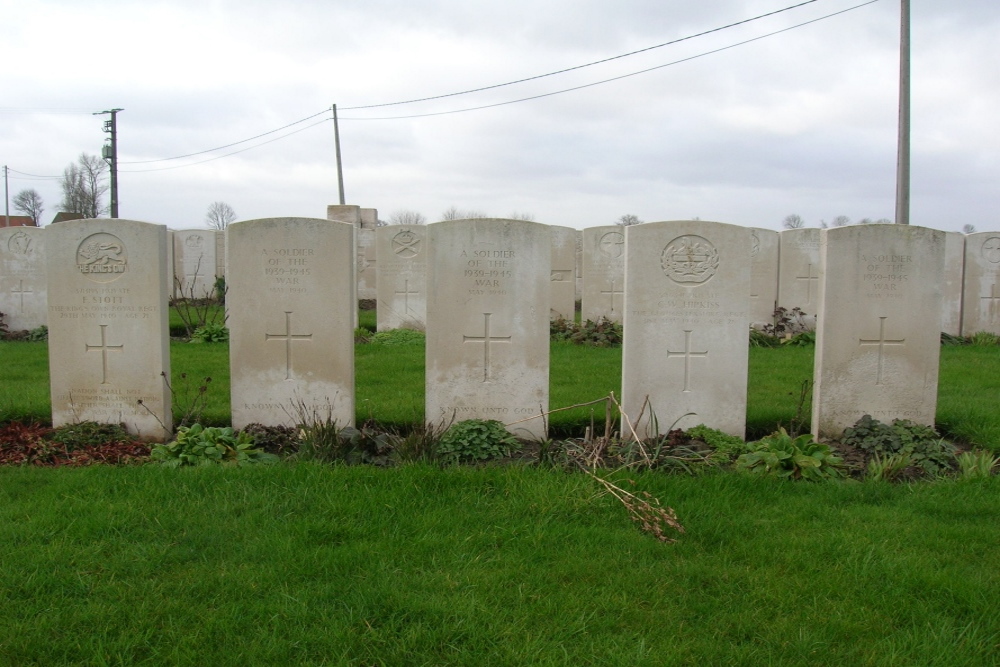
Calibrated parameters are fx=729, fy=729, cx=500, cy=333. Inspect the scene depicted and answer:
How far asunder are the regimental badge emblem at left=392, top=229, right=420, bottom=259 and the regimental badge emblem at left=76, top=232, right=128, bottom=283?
6.14 m

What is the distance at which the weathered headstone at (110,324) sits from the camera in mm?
5477

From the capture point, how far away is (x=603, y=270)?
39.1 feet

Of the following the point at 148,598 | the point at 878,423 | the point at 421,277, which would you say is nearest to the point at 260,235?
the point at 148,598

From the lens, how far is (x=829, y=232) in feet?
18.6

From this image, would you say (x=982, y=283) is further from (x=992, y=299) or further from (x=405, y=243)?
(x=405, y=243)

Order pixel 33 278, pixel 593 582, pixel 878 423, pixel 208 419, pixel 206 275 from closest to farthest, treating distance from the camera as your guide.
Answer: pixel 593 582, pixel 878 423, pixel 208 419, pixel 33 278, pixel 206 275

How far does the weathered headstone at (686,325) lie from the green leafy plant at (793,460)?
837 millimetres

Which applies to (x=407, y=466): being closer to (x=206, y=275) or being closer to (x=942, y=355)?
(x=942, y=355)

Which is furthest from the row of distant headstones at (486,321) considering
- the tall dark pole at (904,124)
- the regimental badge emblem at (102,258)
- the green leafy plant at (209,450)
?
the tall dark pole at (904,124)

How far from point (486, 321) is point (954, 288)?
9.17 meters

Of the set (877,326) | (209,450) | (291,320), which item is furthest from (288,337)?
(877,326)

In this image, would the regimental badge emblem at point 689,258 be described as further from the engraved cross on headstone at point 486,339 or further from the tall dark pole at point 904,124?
the tall dark pole at point 904,124

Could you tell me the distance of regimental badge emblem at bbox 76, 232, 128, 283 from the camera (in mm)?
5473

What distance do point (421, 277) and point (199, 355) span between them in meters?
3.87
